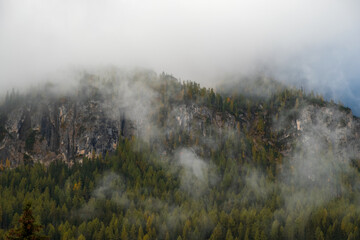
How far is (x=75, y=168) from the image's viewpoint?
184 metres

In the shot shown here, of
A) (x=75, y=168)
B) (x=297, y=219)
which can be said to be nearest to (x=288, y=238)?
(x=297, y=219)

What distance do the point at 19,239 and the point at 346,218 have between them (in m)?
140

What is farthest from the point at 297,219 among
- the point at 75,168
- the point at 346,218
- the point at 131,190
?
the point at 75,168

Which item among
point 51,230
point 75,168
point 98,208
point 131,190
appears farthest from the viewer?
point 75,168

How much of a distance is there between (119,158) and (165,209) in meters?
63.5

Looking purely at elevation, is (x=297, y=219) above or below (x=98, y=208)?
above

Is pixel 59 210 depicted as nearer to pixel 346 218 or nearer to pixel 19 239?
pixel 19 239

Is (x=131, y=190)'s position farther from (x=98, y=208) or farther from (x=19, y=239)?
(x=19, y=239)

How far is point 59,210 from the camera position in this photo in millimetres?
131125

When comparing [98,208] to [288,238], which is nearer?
Answer: [288,238]

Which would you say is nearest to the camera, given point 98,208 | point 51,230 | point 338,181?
point 51,230

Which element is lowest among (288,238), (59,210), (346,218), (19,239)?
(59,210)

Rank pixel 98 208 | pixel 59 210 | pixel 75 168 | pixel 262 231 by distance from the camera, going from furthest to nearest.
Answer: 1. pixel 75 168
2. pixel 98 208
3. pixel 59 210
4. pixel 262 231

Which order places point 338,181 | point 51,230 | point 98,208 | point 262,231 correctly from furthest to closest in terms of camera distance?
point 338,181, point 98,208, point 262,231, point 51,230
